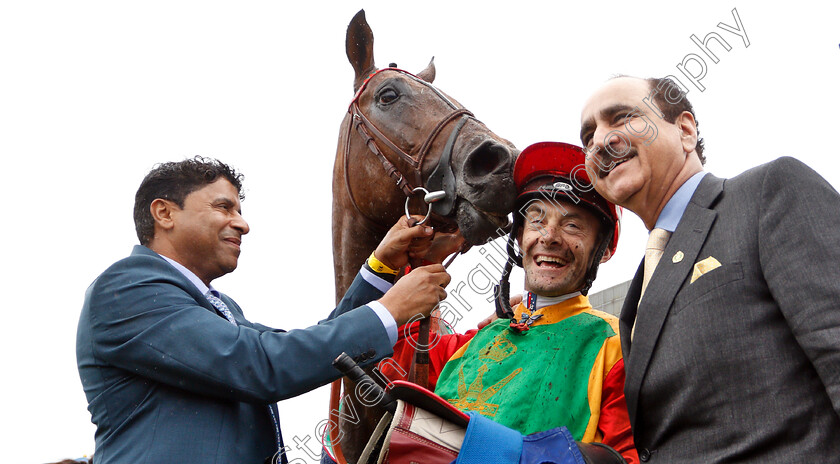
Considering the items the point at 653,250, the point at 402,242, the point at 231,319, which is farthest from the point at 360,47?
the point at 653,250

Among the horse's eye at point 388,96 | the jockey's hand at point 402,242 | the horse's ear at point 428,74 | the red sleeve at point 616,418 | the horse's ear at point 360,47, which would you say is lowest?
the red sleeve at point 616,418

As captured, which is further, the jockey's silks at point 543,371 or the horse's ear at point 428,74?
the horse's ear at point 428,74

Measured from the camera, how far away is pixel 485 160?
144 inches

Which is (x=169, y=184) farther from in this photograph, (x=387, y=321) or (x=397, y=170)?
(x=387, y=321)

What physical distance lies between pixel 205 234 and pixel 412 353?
1305 millimetres

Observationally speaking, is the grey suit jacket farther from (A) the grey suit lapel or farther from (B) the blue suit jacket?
(B) the blue suit jacket

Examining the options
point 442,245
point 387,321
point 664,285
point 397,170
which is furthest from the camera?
point 442,245

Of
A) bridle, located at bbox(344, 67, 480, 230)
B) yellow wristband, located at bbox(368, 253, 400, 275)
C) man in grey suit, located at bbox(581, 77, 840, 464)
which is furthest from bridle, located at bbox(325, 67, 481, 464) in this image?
man in grey suit, located at bbox(581, 77, 840, 464)

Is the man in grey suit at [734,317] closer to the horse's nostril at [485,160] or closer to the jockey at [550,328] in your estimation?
the jockey at [550,328]

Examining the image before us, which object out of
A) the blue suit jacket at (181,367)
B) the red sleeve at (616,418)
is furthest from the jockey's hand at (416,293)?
the red sleeve at (616,418)

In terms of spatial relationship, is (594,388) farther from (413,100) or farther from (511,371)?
(413,100)

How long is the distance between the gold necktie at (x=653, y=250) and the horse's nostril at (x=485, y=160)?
1120mm

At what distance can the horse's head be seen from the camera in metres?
3.57

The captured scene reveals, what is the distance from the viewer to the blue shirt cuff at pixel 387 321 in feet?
10.4
